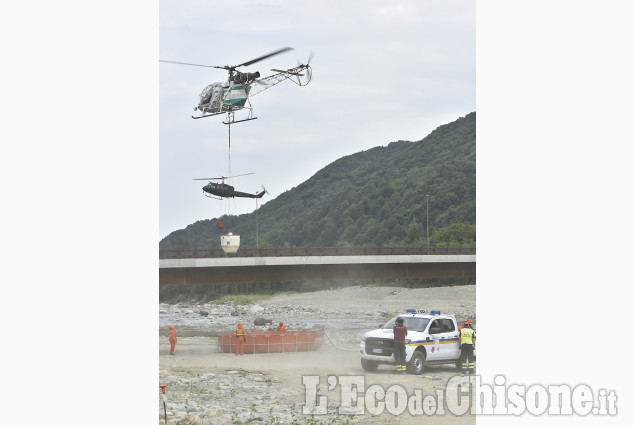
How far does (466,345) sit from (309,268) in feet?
83.7

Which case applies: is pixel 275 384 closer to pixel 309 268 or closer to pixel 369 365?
pixel 369 365

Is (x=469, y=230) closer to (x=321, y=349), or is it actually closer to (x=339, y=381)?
(x=321, y=349)

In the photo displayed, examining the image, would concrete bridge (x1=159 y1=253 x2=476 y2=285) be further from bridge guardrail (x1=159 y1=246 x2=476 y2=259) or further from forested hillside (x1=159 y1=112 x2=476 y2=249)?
forested hillside (x1=159 y1=112 x2=476 y2=249)

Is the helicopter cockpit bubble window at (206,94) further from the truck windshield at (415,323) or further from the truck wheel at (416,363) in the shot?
the truck wheel at (416,363)

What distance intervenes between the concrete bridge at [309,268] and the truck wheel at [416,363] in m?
22.5

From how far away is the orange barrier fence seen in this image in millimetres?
31609

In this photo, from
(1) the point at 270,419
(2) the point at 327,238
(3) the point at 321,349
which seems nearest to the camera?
(1) the point at 270,419

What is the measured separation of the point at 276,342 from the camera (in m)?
31.8

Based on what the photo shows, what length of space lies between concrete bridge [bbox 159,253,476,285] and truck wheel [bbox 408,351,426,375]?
22.5m

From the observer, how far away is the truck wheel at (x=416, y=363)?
2312 centimetres
